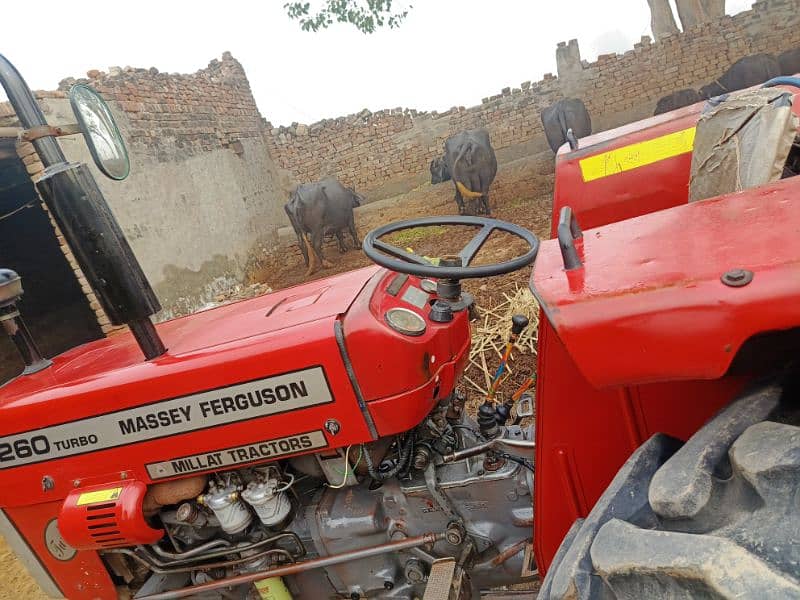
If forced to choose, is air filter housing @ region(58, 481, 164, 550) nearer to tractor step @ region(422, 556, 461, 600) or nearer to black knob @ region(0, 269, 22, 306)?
black knob @ region(0, 269, 22, 306)

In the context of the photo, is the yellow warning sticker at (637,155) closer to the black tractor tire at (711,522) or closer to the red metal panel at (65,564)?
the black tractor tire at (711,522)

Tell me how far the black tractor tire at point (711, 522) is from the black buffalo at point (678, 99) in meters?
9.87

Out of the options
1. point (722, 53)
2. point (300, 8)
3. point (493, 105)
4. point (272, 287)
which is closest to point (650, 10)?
point (722, 53)

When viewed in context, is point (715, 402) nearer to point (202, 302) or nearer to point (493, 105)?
point (202, 302)

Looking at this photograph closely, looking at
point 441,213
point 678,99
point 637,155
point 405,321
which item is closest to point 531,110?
point 678,99

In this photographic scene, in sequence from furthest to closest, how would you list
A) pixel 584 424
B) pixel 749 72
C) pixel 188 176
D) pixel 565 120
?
pixel 565 120, pixel 749 72, pixel 188 176, pixel 584 424

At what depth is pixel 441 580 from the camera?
1.48 m

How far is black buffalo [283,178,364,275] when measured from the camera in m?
9.53

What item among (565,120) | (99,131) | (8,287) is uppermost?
(99,131)

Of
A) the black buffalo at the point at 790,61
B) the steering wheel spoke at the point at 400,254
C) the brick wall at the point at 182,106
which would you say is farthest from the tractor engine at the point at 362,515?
the black buffalo at the point at 790,61

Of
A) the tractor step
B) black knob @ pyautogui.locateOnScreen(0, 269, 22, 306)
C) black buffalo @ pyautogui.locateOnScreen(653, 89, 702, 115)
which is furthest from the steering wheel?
black buffalo @ pyautogui.locateOnScreen(653, 89, 702, 115)

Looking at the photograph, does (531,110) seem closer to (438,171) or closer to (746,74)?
(438,171)

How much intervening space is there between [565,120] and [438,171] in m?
2.44

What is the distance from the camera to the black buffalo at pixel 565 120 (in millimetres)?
9391
